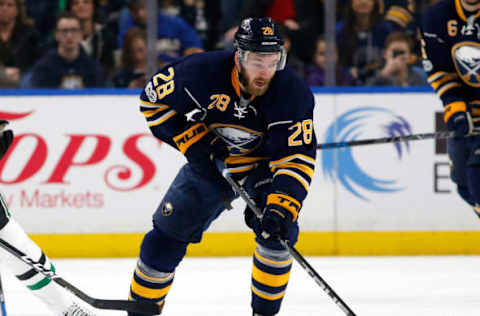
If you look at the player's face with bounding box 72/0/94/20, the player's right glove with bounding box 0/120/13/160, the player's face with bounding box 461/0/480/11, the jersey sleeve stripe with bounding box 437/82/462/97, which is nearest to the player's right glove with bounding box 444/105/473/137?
the jersey sleeve stripe with bounding box 437/82/462/97

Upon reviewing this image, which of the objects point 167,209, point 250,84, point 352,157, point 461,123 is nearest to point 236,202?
point 352,157

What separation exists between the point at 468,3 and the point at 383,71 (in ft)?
4.02

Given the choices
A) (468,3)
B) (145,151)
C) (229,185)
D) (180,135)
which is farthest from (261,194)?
(145,151)

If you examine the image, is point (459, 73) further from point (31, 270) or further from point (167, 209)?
point (31, 270)

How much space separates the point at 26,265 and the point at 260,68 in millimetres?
970

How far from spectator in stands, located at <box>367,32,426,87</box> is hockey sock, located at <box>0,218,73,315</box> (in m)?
2.68

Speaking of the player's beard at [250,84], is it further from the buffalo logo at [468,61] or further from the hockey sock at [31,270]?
the buffalo logo at [468,61]

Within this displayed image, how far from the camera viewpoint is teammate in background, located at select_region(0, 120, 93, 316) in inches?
112

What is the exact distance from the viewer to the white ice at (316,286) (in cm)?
372

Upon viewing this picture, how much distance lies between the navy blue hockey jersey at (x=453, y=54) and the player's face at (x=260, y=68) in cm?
146

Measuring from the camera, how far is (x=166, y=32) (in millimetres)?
5066

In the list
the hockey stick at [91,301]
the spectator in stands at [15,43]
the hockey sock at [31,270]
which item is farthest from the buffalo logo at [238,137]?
the spectator in stands at [15,43]

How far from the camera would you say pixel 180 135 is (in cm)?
311

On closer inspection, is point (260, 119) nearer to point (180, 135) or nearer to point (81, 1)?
point (180, 135)
